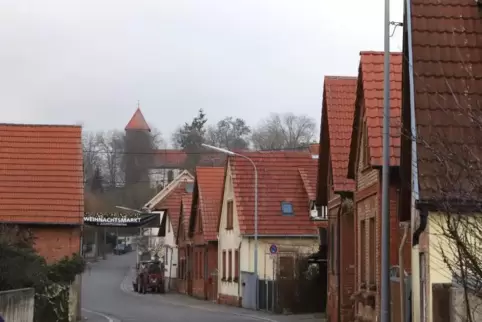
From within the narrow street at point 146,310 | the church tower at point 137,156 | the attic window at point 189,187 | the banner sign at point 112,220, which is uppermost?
the church tower at point 137,156

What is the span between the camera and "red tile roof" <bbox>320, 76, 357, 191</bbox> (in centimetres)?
2802

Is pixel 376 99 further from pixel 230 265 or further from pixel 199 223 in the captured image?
pixel 199 223

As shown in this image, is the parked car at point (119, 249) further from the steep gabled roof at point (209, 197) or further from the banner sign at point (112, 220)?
the banner sign at point (112, 220)

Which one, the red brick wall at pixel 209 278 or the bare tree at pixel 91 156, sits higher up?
the bare tree at pixel 91 156

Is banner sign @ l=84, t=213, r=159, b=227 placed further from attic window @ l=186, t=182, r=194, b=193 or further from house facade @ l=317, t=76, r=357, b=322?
attic window @ l=186, t=182, r=194, b=193

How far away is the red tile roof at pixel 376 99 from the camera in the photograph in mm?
21141

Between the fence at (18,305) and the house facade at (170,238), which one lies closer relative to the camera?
the fence at (18,305)

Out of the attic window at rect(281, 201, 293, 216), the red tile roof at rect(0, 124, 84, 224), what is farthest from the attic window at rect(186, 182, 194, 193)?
the red tile roof at rect(0, 124, 84, 224)

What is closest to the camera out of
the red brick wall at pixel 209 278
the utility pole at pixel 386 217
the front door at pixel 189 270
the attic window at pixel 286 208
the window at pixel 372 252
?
the utility pole at pixel 386 217

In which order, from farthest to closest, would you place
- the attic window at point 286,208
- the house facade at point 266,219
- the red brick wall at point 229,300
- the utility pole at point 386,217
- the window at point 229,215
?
the window at point 229,215
the red brick wall at point 229,300
the attic window at point 286,208
the house facade at point 266,219
the utility pole at point 386,217

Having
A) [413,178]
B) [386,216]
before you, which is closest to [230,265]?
[386,216]

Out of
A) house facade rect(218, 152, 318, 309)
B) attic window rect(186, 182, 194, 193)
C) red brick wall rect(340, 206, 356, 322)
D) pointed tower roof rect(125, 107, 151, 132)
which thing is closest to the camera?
red brick wall rect(340, 206, 356, 322)

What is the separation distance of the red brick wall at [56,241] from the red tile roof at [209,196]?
68.0ft

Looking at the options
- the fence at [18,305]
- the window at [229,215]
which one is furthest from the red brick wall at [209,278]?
the fence at [18,305]
